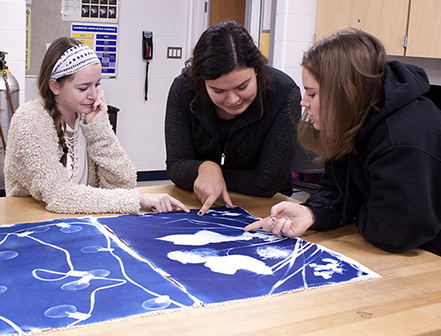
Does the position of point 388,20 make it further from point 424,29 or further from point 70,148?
point 70,148

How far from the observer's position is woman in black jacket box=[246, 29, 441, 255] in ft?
3.65

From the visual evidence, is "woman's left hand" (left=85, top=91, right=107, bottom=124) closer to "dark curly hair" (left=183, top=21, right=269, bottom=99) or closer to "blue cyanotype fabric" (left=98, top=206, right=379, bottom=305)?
"dark curly hair" (left=183, top=21, right=269, bottom=99)

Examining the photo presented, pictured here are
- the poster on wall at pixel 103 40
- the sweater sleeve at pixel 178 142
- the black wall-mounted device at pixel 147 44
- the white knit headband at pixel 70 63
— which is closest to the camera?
the white knit headband at pixel 70 63

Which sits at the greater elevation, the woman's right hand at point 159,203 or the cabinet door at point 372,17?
the cabinet door at point 372,17

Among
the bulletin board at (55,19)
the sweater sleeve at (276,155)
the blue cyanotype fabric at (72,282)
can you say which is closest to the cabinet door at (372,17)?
the sweater sleeve at (276,155)

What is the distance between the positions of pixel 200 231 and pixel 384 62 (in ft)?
2.11

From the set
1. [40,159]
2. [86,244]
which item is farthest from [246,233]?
[40,159]

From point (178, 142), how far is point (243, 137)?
0.24 m

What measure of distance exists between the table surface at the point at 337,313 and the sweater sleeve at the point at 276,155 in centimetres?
53

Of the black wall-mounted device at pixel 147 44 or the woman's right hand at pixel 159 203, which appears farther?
the black wall-mounted device at pixel 147 44

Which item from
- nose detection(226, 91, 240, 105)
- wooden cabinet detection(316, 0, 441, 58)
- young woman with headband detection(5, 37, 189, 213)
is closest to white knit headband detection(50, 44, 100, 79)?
young woman with headband detection(5, 37, 189, 213)

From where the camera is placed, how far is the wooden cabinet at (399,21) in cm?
271

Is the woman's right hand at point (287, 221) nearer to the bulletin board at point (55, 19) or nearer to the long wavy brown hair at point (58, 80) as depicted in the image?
the long wavy brown hair at point (58, 80)

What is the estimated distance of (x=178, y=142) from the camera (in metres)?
1.72
